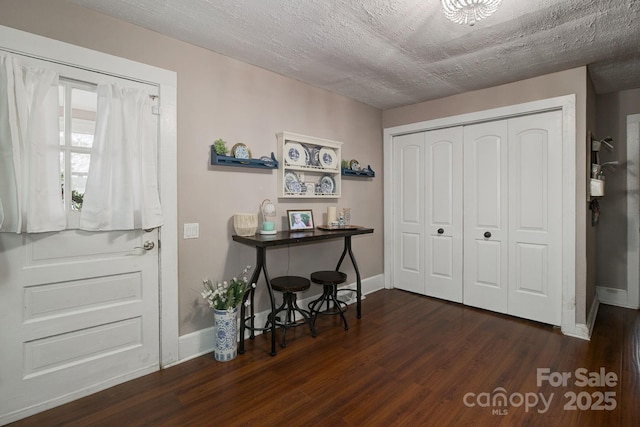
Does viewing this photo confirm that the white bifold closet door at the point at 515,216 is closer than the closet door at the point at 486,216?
Yes

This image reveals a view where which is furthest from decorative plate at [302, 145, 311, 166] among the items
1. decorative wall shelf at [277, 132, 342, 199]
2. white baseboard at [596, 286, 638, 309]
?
white baseboard at [596, 286, 638, 309]

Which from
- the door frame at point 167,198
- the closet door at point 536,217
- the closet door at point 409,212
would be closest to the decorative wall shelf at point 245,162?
the door frame at point 167,198

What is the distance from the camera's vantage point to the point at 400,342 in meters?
2.75

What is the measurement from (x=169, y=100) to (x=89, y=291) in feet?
4.75

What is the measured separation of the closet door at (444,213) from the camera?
371cm

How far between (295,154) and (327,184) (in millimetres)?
551

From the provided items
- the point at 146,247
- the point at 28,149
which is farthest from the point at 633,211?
the point at 28,149

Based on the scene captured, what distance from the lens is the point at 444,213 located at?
3814 millimetres

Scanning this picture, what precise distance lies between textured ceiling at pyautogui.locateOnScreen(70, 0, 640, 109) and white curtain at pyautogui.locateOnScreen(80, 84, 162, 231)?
593mm

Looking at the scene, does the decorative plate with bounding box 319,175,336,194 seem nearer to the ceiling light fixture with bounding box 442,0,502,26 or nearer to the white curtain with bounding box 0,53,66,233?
the ceiling light fixture with bounding box 442,0,502,26

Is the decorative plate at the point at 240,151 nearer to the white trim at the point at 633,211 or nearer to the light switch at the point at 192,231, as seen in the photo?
the light switch at the point at 192,231

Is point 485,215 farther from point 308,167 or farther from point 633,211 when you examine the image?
point 308,167

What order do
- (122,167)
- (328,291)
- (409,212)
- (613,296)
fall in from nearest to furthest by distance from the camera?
(122,167), (328,291), (613,296), (409,212)

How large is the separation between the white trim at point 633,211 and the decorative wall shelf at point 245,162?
399cm
